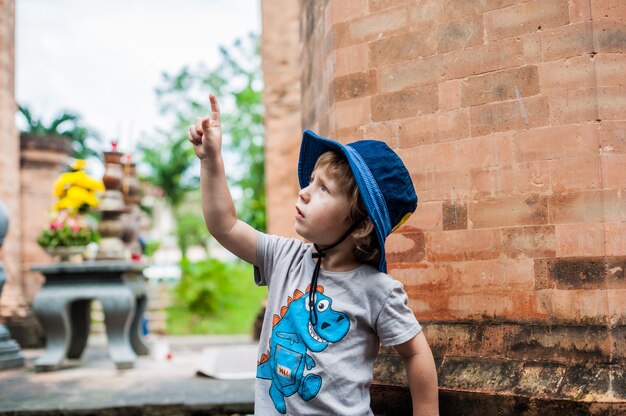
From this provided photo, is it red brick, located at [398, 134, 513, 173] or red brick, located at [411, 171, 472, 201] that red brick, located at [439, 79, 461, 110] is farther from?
red brick, located at [411, 171, 472, 201]

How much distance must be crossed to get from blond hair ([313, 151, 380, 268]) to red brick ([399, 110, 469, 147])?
1123 mm

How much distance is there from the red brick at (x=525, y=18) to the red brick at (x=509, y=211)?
74cm

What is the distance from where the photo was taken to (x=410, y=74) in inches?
131

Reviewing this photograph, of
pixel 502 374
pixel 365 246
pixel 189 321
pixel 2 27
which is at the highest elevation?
pixel 2 27

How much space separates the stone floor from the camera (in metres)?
4.09

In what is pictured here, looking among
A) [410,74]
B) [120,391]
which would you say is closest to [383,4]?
[410,74]

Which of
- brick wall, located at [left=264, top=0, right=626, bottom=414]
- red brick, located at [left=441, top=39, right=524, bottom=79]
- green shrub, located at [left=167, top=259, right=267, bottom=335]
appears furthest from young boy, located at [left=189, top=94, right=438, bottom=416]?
green shrub, located at [left=167, top=259, right=267, bottom=335]

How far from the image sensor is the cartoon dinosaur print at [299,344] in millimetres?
2088

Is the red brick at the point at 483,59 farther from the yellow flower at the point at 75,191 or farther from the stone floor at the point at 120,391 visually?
the yellow flower at the point at 75,191

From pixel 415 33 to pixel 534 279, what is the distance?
128 cm

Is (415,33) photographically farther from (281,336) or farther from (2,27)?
(2,27)

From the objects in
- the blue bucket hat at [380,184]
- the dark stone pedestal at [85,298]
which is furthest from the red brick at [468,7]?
the dark stone pedestal at [85,298]

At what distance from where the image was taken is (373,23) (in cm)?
345

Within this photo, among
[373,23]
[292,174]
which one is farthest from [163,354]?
[373,23]
